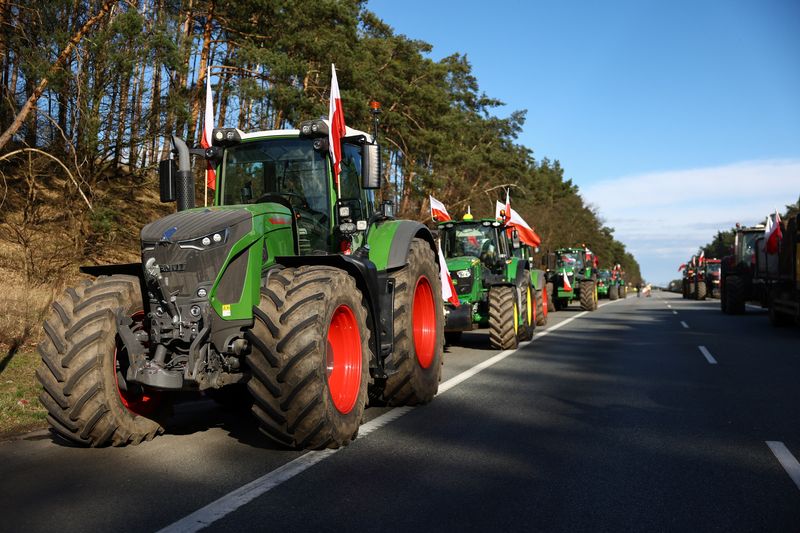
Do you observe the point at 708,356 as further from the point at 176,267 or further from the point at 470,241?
the point at 176,267

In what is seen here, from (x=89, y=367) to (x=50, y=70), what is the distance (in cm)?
1067

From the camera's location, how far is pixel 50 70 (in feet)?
46.8

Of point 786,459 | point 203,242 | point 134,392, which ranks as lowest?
point 786,459

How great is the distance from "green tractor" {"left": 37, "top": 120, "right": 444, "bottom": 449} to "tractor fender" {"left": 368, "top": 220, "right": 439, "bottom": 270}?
22.5 inches

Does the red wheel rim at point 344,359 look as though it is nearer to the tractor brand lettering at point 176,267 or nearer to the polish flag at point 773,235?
the tractor brand lettering at point 176,267

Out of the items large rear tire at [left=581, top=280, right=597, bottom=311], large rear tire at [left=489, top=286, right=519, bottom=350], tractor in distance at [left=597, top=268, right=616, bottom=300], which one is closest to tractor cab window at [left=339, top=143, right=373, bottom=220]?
large rear tire at [left=489, top=286, right=519, bottom=350]

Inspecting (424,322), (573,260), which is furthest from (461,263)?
(573,260)

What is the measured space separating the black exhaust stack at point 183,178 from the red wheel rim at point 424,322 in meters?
2.68

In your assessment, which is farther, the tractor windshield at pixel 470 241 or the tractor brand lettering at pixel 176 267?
the tractor windshield at pixel 470 241

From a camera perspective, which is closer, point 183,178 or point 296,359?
point 296,359

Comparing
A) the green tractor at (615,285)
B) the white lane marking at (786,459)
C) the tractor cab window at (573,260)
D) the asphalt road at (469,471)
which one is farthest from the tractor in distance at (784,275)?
the green tractor at (615,285)

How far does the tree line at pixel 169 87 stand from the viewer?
15.0 metres

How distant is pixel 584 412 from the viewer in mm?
7805

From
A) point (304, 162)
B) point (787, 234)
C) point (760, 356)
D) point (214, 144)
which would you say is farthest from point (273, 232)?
point (787, 234)
